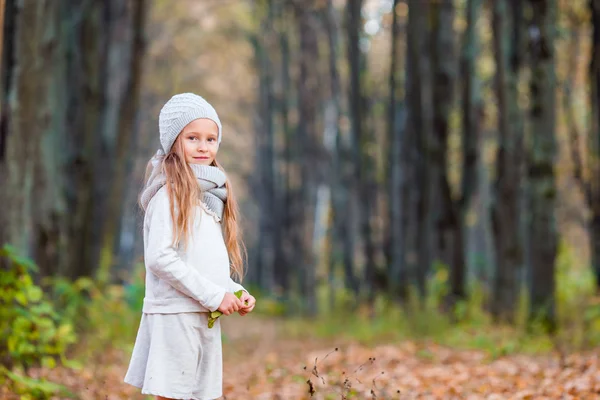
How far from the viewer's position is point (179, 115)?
4.25 metres

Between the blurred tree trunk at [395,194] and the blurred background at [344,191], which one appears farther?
the blurred tree trunk at [395,194]

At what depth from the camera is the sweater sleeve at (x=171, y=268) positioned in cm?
398

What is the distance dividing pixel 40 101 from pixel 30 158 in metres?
0.52

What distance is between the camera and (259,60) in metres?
25.5

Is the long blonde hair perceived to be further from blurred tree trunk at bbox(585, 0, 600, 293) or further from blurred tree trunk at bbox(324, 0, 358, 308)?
blurred tree trunk at bbox(324, 0, 358, 308)

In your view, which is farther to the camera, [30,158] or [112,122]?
[112,122]

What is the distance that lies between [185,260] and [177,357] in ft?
1.51

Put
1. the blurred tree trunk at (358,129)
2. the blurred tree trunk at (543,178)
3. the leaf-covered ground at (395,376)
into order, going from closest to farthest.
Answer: the leaf-covered ground at (395,376) → the blurred tree trunk at (543,178) → the blurred tree trunk at (358,129)

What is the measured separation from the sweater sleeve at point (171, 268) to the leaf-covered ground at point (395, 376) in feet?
2.97

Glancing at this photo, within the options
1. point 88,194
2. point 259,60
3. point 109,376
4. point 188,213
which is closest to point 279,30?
point 259,60

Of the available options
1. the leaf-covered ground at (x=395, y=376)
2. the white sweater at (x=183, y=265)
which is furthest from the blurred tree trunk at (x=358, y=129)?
the white sweater at (x=183, y=265)

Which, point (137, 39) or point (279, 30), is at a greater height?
point (279, 30)

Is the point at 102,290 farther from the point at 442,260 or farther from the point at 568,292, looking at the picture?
the point at 568,292

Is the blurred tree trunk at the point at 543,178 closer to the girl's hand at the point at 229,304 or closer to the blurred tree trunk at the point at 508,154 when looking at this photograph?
the blurred tree trunk at the point at 508,154
